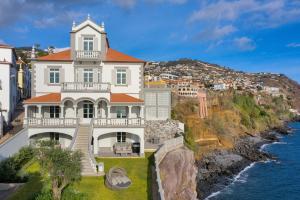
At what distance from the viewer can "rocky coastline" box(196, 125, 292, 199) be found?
46.3m

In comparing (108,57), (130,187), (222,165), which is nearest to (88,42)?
(108,57)

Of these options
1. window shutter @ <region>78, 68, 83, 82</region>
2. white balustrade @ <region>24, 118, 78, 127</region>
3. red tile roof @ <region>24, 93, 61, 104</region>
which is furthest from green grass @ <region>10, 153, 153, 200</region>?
window shutter @ <region>78, 68, 83, 82</region>

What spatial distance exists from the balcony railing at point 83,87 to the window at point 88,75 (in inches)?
80.4

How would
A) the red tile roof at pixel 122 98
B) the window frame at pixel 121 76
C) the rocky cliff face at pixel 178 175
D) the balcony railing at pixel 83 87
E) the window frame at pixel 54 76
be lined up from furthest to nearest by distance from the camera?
the window frame at pixel 121 76, the window frame at pixel 54 76, the red tile roof at pixel 122 98, the balcony railing at pixel 83 87, the rocky cliff face at pixel 178 175

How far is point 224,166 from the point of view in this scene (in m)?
55.2

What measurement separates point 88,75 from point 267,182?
2981 cm

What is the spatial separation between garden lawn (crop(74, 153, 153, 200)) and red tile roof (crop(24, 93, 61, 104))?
8415mm

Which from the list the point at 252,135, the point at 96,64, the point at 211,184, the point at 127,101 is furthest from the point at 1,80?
the point at 252,135

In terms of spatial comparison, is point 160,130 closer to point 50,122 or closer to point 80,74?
point 80,74

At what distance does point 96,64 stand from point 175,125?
1146 centimetres

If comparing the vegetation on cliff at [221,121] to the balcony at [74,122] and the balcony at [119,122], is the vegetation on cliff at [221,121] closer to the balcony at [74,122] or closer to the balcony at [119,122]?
the balcony at [119,122]

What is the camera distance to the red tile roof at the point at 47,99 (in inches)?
1296

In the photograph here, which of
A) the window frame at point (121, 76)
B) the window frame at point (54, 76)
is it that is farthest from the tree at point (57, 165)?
the window frame at point (121, 76)

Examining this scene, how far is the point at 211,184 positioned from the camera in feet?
154
